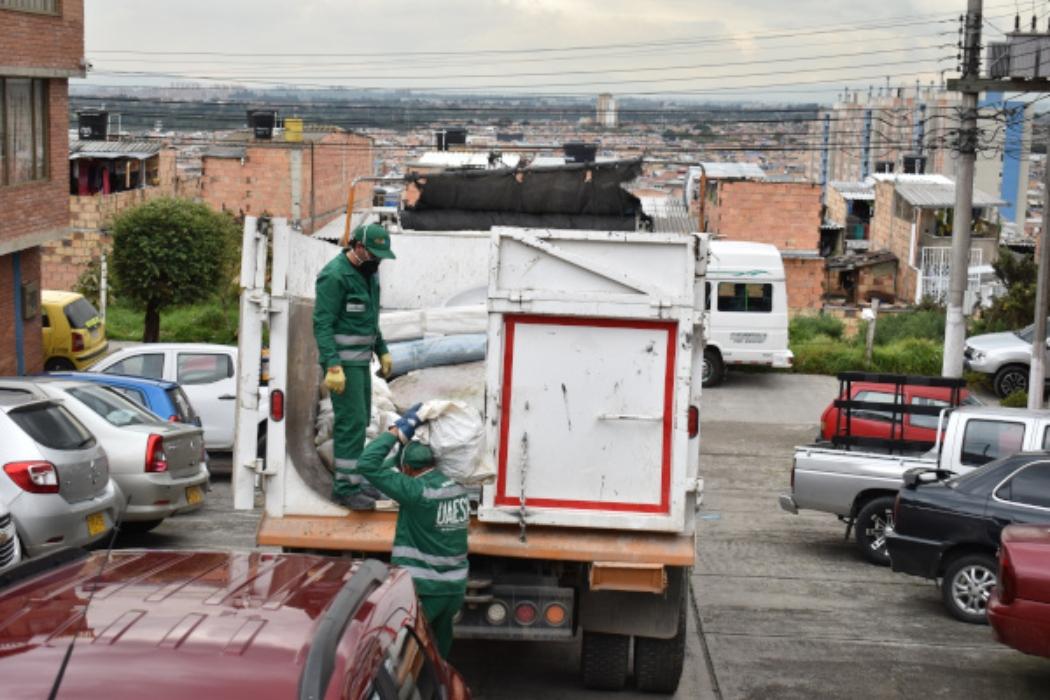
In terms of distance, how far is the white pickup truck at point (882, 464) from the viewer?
586 inches

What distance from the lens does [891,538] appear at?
43.9ft

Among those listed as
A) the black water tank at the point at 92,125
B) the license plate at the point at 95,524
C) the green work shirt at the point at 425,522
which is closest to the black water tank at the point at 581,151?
the license plate at the point at 95,524

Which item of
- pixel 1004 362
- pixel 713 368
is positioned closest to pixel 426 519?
pixel 713 368

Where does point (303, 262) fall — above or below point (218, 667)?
above

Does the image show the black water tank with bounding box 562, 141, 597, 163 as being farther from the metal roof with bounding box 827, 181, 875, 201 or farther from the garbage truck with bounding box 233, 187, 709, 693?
the metal roof with bounding box 827, 181, 875, 201

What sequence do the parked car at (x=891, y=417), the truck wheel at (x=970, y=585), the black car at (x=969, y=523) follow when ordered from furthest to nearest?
1. the parked car at (x=891, y=417)
2. the truck wheel at (x=970, y=585)
3. the black car at (x=969, y=523)

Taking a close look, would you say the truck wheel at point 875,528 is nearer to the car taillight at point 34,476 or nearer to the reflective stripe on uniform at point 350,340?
the reflective stripe on uniform at point 350,340

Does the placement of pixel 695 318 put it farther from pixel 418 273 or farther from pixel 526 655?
pixel 418 273

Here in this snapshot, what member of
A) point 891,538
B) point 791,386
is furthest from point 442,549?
point 791,386

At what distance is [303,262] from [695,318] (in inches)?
99.8

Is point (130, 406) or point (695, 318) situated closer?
point (695, 318)

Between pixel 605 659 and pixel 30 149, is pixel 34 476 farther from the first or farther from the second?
pixel 30 149

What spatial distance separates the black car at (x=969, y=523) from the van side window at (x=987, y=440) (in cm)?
161

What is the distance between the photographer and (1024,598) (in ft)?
33.3
